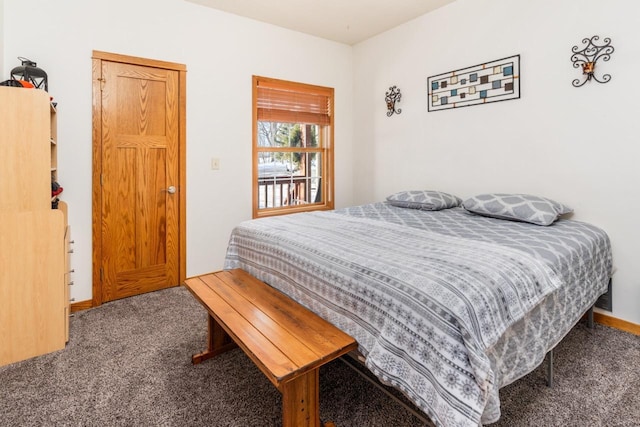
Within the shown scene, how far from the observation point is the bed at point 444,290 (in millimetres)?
1123

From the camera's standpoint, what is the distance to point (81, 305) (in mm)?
2762

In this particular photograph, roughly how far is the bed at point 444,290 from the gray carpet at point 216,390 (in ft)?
1.08

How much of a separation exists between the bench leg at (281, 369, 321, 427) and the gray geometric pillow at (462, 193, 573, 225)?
182cm

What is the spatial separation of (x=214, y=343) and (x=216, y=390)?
0.35m

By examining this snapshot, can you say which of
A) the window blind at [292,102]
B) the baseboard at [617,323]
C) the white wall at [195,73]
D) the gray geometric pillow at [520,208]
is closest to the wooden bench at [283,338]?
the white wall at [195,73]

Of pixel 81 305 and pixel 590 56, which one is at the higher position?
pixel 590 56

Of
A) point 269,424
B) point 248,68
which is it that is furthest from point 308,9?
point 269,424

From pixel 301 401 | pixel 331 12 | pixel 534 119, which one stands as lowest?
pixel 301 401

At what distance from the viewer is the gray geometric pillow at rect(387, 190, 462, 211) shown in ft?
9.71

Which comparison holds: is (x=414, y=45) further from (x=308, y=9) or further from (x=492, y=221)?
(x=492, y=221)

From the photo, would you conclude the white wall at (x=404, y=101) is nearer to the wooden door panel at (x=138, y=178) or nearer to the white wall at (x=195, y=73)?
the white wall at (x=195, y=73)

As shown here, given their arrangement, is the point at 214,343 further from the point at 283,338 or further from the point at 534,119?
the point at 534,119

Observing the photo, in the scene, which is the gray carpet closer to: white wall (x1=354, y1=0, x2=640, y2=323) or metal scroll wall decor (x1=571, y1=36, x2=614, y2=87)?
white wall (x1=354, y1=0, x2=640, y2=323)

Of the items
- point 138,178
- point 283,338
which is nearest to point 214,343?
point 283,338
